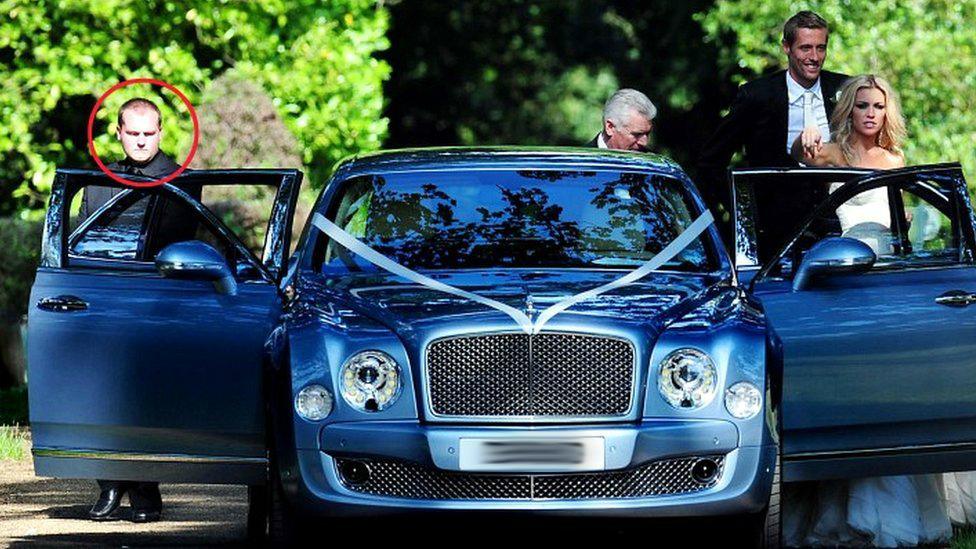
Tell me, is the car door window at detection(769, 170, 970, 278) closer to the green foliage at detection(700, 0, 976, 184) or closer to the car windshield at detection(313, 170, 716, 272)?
the car windshield at detection(313, 170, 716, 272)

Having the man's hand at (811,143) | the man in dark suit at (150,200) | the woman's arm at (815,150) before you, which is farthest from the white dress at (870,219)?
the man in dark suit at (150,200)

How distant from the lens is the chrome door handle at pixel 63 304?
9.01 metres

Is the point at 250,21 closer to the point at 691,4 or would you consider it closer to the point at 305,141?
the point at 305,141

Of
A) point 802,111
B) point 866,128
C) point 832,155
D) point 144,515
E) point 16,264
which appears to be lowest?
point 144,515

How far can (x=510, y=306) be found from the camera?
8289mm

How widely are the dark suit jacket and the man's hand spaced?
0.40 metres

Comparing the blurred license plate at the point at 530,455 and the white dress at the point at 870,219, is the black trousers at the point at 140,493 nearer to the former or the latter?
the blurred license plate at the point at 530,455

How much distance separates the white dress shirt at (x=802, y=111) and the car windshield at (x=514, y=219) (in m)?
1.98

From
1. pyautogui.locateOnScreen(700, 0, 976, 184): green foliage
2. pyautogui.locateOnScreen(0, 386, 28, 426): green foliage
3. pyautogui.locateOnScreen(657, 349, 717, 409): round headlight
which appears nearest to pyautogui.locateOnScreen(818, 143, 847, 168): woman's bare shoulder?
pyautogui.locateOnScreen(657, 349, 717, 409): round headlight

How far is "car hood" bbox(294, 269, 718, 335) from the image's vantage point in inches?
324

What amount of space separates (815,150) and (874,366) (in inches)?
91.7

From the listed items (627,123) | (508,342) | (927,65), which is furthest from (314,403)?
(927,65)

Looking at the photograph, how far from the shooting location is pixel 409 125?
41.5 meters

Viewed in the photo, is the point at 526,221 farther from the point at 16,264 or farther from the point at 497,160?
the point at 16,264
